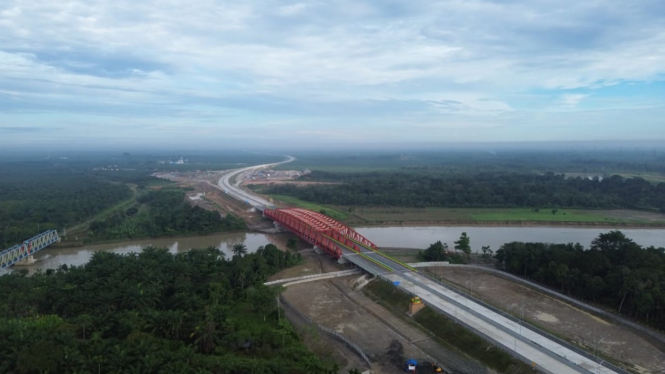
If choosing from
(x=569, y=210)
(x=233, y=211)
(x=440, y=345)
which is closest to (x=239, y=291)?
(x=440, y=345)

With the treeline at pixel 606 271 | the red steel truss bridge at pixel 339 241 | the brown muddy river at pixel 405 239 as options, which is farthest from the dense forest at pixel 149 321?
the treeline at pixel 606 271

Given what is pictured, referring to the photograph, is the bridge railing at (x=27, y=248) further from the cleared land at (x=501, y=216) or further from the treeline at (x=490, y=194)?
the treeline at (x=490, y=194)

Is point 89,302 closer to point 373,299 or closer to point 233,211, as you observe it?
point 373,299

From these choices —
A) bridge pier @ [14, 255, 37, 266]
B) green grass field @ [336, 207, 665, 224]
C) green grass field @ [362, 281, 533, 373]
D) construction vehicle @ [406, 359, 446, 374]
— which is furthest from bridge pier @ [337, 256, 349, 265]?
bridge pier @ [14, 255, 37, 266]

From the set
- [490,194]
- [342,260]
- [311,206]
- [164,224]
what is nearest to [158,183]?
[311,206]

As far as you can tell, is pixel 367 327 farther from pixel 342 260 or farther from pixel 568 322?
pixel 342 260
